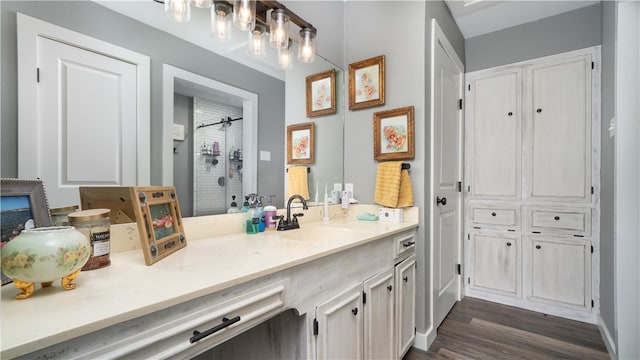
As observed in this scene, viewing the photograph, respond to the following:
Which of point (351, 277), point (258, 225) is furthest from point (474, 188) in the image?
point (258, 225)

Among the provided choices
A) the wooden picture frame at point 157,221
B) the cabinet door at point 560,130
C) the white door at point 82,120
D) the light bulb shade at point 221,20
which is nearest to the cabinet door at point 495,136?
the cabinet door at point 560,130

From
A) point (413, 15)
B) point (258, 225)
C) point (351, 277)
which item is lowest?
point (351, 277)

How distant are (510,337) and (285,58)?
2.54 metres

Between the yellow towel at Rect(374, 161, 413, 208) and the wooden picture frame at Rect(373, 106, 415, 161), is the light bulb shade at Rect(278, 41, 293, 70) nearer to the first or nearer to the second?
the wooden picture frame at Rect(373, 106, 415, 161)

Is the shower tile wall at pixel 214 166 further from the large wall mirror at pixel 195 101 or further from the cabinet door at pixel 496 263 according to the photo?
the cabinet door at pixel 496 263

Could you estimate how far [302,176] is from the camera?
2.02m

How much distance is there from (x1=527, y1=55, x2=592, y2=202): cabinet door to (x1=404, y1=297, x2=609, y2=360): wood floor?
3.38 feet

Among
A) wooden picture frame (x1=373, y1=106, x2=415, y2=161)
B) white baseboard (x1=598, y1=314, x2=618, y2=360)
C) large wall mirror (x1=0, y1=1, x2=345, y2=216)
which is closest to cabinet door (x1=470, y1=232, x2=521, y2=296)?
white baseboard (x1=598, y1=314, x2=618, y2=360)

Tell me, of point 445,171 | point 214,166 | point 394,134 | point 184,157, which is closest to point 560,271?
point 445,171

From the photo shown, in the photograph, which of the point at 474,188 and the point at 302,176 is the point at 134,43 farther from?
the point at 474,188

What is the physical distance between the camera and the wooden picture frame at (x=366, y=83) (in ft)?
7.14

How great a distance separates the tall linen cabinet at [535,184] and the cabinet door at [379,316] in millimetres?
1651

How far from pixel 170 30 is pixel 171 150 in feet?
1.73

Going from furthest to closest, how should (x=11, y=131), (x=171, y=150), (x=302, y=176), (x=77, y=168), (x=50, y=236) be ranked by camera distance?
(x=302, y=176) → (x=171, y=150) → (x=77, y=168) → (x=11, y=131) → (x=50, y=236)
